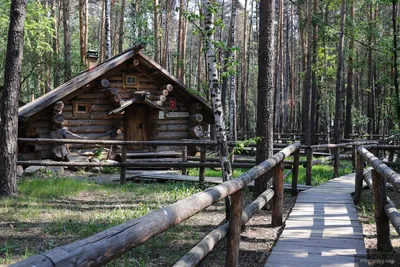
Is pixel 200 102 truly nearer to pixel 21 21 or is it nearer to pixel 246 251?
pixel 21 21

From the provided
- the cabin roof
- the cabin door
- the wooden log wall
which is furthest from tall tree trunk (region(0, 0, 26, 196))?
the cabin door

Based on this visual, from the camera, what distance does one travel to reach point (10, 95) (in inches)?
335

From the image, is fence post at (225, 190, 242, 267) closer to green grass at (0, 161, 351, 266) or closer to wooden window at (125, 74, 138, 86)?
green grass at (0, 161, 351, 266)

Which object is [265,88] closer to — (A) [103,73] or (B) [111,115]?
(A) [103,73]

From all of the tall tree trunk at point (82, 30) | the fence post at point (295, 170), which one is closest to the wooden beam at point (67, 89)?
the tall tree trunk at point (82, 30)

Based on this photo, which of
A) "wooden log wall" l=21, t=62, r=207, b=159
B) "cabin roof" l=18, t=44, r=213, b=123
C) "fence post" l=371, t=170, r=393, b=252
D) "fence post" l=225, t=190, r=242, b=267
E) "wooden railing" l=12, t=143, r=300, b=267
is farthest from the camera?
"wooden log wall" l=21, t=62, r=207, b=159

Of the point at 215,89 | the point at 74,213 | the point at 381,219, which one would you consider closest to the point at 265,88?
the point at 215,89

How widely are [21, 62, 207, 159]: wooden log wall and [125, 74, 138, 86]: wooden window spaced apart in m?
0.09

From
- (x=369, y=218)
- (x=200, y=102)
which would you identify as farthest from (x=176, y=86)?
(x=369, y=218)

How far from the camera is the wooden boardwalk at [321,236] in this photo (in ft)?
15.0

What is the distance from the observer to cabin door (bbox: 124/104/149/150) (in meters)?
18.2

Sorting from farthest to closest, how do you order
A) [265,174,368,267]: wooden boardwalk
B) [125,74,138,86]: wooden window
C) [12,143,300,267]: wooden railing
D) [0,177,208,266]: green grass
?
[125,74,138,86]: wooden window < [0,177,208,266]: green grass < [265,174,368,267]: wooden boardwalk < [12,143,300,267]: wooden railing

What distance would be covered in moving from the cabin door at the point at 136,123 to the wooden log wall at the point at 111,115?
268mm

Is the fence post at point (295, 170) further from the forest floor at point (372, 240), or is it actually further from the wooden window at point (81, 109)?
the wooden window at point (81, 109)
